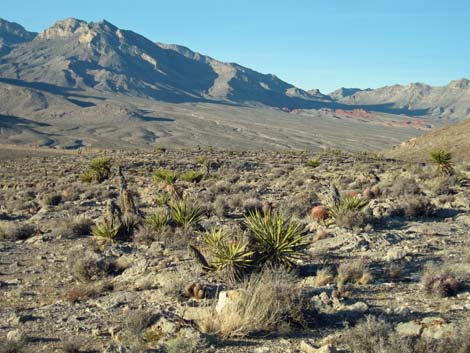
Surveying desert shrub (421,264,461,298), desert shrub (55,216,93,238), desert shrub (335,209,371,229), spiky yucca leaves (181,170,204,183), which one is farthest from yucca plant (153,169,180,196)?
desert shrub (421,264,461,298)

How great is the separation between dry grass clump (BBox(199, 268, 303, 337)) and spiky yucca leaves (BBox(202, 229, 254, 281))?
1497mm

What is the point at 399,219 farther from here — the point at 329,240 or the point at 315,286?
the point at 315,286

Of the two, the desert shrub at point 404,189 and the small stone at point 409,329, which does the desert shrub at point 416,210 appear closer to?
the desert shrub at point 404,189

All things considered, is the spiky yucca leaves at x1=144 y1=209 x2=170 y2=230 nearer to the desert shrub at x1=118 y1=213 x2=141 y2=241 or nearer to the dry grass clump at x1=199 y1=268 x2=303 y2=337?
the desert shrub at x1=118 y1=213 x2=141 y2=241

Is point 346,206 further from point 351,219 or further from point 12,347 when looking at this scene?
point 12,347

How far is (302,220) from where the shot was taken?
12.9m

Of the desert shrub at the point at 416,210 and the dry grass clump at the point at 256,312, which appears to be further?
the desert shrub at the point at 416,210

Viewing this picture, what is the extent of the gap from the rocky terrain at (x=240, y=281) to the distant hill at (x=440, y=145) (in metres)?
25.4

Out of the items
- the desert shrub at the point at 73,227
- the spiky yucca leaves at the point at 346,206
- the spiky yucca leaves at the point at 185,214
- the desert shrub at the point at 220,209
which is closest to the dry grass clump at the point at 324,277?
the spiky yucca leaves at the point at 346,206

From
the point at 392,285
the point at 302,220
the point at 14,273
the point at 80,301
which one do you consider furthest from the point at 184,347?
the point at 302,220

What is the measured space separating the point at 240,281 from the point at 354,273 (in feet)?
6.38

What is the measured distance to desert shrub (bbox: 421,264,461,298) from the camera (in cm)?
668

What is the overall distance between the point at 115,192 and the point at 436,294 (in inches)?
596

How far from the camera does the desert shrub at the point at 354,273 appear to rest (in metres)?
7.44
